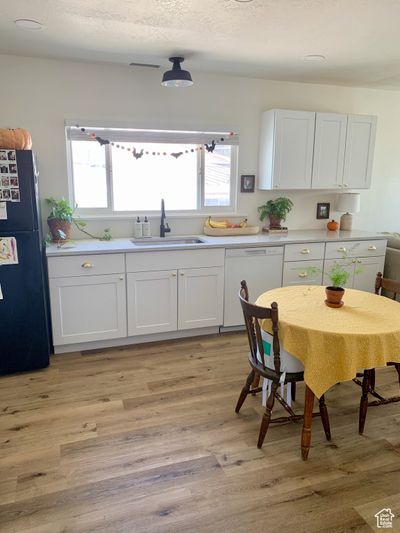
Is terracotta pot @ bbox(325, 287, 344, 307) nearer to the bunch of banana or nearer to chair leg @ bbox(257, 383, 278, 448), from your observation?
chair leg @ bbox(257, 383, 278, 448)

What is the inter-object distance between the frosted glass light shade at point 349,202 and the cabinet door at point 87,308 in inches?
107

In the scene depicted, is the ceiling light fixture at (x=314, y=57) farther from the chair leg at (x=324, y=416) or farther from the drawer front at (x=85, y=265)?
the chair leg at (x=324, y=416)

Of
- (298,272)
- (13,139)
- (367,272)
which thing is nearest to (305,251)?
(298,272)

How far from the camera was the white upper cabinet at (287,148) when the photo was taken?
3973 mm

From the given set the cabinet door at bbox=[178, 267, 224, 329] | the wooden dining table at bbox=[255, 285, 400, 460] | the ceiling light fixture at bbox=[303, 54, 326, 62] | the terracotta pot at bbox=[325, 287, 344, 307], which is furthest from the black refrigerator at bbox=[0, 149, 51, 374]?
the ceiling light fixture at bbox=[303, 54, 326, 62]

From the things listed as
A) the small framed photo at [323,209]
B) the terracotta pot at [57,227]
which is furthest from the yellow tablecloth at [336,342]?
the small framed photo at [323,209]

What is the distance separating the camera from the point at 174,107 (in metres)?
3.86

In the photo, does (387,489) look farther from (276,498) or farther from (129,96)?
(129,96)

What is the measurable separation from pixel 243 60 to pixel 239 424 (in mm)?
2967

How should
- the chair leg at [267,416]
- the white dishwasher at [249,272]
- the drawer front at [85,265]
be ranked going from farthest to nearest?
1. the white dishwasher at [249,272]
2. the drawer front at [85,265]
3. the chair leg at [267,416]

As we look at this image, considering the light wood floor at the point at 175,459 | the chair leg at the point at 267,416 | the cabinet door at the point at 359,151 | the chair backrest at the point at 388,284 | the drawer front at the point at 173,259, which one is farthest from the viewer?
the cabinet door at the point at 359,151

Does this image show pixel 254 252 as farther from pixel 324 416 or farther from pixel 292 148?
pixel 324 416

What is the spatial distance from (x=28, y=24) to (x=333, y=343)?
109 inches

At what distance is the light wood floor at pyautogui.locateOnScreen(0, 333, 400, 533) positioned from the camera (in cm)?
178
